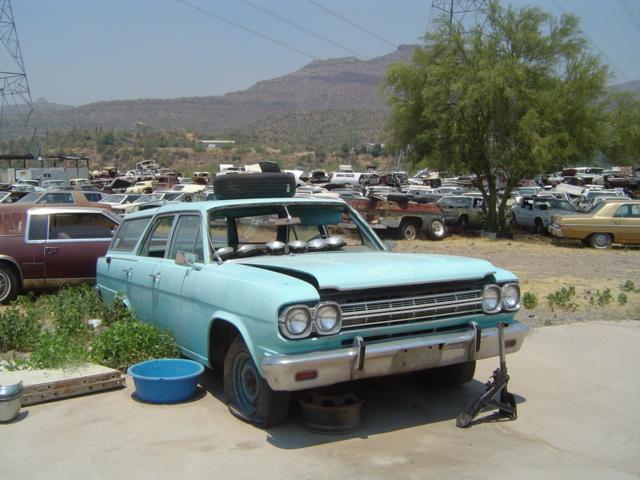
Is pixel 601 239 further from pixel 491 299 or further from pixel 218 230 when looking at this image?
pixel 218 230

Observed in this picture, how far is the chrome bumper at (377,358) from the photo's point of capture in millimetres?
4266

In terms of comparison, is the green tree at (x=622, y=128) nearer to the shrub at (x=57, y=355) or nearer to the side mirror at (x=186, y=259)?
the side mirror at (x=186, y=259)

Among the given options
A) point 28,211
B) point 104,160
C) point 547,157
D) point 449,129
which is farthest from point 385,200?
point 104,160

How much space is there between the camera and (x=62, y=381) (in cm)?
541

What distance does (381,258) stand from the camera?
17.6 feet

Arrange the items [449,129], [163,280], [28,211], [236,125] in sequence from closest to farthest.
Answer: [163,280] → [28,211] → [449,129] → [236,125]

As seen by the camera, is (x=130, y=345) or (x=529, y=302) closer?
(x=130, y=345)

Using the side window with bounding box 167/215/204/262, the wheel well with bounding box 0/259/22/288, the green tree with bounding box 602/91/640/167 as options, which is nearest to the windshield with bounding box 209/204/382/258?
the side window with bounding box 167/215/204/262

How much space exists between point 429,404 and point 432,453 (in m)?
1.04

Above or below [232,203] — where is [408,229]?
below

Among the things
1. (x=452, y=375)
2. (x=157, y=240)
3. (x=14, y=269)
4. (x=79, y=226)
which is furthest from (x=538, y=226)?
(x=157, y=240)

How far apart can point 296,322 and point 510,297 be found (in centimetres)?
182

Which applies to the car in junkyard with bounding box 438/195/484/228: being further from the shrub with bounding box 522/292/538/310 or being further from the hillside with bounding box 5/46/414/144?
the hillside with bounding box 5/46/414/144

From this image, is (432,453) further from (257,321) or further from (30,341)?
(30,341)
